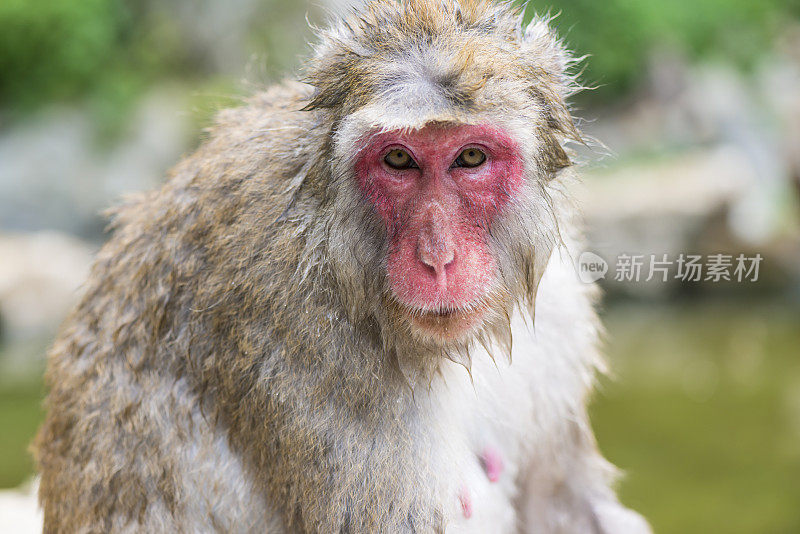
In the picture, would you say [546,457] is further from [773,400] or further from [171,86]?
[171,86]

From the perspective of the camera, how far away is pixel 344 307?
288 centimetres

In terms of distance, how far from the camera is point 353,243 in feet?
9.12

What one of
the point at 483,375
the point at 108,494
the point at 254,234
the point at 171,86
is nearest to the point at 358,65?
the point at 254,234

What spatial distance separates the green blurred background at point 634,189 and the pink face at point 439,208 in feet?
15.9

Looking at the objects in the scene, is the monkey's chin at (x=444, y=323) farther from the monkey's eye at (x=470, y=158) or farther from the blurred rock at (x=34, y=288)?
the blurred rock at (x=34, y=288)

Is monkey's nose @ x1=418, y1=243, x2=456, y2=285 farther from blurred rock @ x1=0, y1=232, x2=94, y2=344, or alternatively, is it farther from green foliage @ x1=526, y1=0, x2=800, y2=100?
green foliage @ x1=526, y1=0, x2=800, y2=100

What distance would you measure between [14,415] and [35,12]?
24.1 ft

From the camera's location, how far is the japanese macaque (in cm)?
267

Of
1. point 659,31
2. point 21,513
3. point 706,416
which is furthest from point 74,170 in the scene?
point 659,31

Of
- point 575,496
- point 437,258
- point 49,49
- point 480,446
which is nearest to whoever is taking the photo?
point 437,258

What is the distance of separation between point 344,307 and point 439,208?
1.60 ft

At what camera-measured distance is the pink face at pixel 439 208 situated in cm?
263

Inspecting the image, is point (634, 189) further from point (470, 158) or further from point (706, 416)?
point (470, 158)

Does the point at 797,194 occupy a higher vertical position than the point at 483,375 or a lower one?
higher
